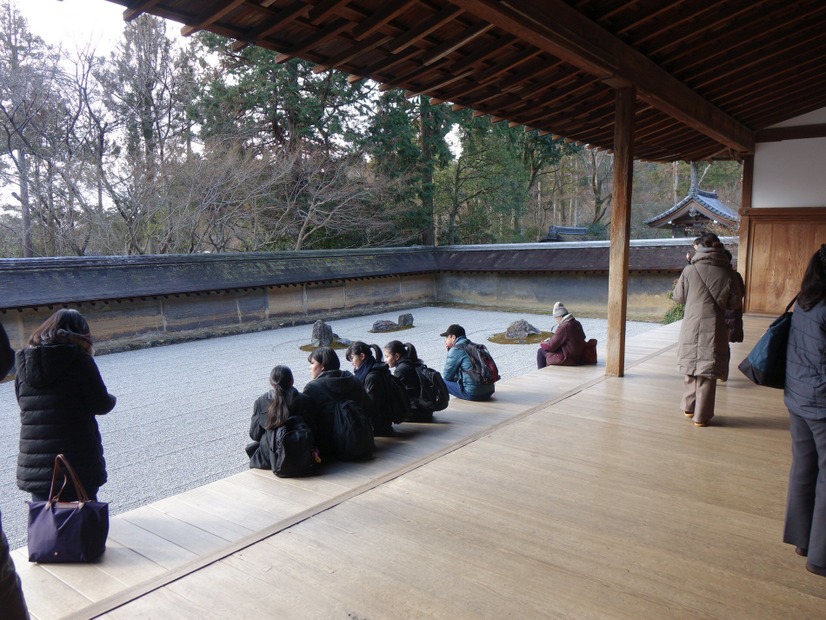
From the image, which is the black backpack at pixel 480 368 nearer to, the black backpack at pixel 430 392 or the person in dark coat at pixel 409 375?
the black backpack at pixel 430 392

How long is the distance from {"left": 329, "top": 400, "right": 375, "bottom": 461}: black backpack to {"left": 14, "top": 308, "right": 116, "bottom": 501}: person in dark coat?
4.27 feet

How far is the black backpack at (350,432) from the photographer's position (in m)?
3.45

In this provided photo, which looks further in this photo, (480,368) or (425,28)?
(480,368)

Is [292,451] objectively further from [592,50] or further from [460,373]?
[592,50]

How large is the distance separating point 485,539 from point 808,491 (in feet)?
4.26

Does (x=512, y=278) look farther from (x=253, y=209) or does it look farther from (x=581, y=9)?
(x=581, y=9)

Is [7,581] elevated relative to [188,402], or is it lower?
A: elevated

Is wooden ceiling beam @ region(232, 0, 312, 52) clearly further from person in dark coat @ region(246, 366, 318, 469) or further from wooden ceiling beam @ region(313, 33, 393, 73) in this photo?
person in dark coat @ region(246, 366, 318, 469)

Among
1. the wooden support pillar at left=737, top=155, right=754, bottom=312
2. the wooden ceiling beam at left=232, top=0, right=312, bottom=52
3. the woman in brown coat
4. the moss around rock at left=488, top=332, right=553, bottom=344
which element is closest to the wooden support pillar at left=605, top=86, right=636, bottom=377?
the woman in brown coat

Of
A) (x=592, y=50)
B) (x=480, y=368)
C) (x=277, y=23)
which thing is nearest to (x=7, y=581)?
(x=277, y=23)

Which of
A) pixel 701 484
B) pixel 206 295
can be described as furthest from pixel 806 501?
pixel 206 295

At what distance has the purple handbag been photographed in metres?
2.35

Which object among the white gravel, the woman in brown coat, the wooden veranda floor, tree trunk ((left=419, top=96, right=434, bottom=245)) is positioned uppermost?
tree trunk ((left=419, top=96, right=434, bottom=245))

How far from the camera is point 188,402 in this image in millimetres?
6898
